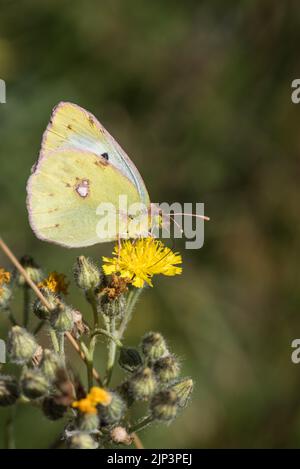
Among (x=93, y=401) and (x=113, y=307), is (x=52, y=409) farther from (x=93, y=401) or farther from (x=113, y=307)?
(x=113, y=307)

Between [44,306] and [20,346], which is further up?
[44,306]

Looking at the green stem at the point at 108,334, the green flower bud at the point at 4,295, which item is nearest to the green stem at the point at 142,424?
the green stem at the point at 108,334

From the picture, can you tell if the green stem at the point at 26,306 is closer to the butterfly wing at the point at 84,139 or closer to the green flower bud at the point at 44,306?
the green flower bud at the point at 44,306

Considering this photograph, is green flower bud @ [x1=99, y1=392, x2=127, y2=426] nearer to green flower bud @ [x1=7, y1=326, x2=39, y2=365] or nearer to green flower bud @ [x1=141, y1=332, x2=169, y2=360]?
green flower bud @ [x1=141, y1=332, x2=169, y2=360]

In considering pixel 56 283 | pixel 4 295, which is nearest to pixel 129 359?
pixel 56 283

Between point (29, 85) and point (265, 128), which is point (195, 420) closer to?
point (265, 128)
